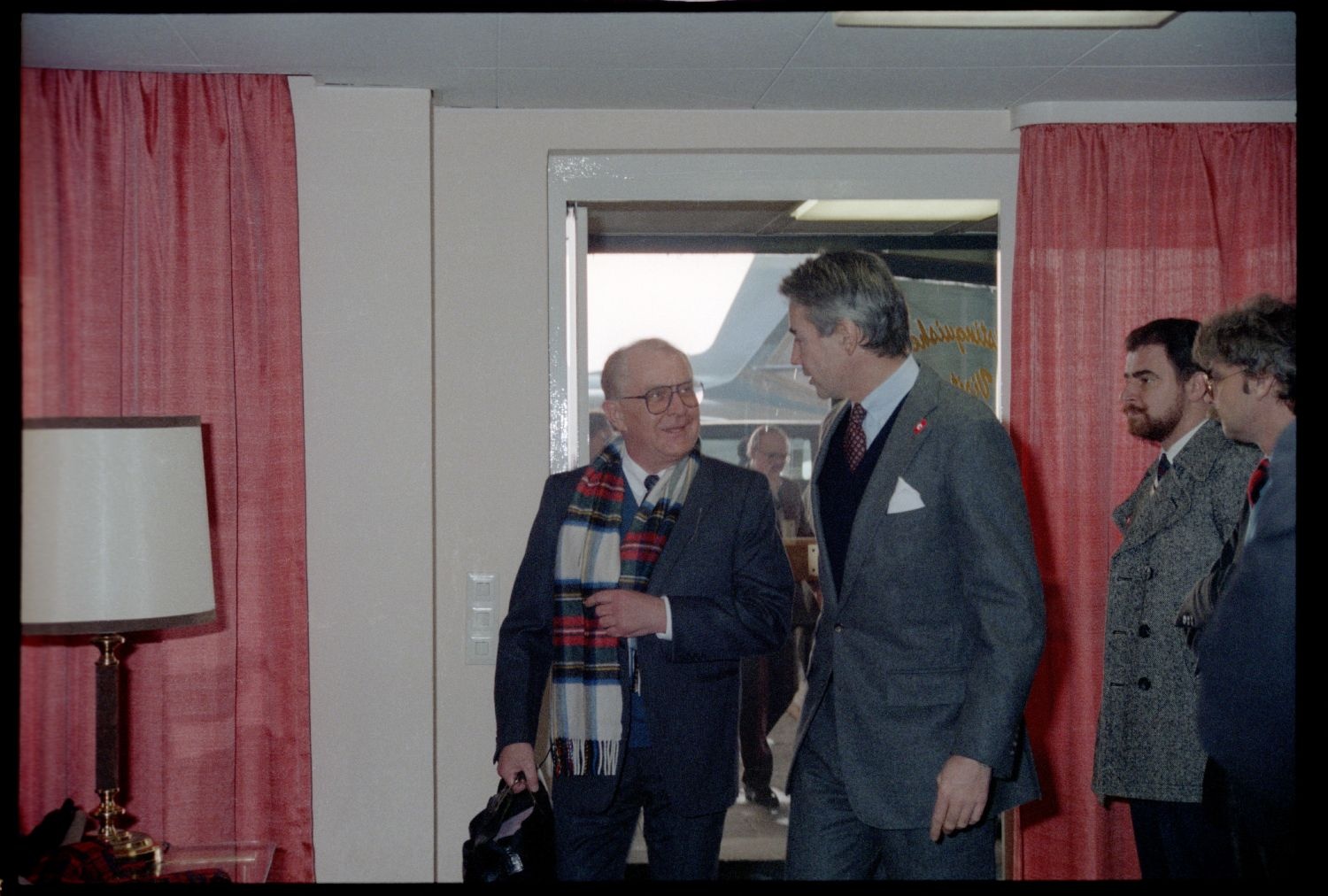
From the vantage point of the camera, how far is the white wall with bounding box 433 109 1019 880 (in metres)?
2.96

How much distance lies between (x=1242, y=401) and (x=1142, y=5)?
2.61ft

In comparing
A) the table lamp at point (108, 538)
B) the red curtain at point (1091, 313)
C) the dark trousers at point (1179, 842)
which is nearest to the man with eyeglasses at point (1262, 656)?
the dark trousers at point (1179, 842)

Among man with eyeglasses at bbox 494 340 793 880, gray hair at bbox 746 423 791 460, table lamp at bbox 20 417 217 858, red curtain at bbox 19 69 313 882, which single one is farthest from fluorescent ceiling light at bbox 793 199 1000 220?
table lamp at bbox 20 417 217 858

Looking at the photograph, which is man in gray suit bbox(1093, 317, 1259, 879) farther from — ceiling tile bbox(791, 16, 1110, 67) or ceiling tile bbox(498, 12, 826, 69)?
ceiling tile bbox(498, 12, 826, 69)

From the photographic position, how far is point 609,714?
2.60m

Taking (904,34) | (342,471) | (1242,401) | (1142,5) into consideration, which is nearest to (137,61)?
(342,471)

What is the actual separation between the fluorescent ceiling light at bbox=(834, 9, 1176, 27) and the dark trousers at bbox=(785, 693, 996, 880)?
1.41 m

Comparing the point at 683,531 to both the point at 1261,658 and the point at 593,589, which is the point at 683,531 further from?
the point at 1261,658

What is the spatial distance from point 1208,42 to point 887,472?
1.40 metres

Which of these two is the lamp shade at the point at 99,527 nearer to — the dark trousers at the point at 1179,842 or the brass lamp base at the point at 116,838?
the brass lamp base at the point at 116,838

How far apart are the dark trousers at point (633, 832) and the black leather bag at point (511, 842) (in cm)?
10

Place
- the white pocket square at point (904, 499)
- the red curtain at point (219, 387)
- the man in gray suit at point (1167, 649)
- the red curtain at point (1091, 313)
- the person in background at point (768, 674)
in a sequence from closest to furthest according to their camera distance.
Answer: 1. the white pocket square at point (904, 499)
2. the man in gray suit at point (1167, 649)
3. the red curtain at point (219, 387)
4. the person in background at point (768, 674)
5. the red curtain at point (1091, 313)

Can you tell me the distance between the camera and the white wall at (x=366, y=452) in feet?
9.22

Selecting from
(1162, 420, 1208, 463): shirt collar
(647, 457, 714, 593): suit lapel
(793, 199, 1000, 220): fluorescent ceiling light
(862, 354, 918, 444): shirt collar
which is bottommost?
(647, 457, 714, 593): suit lapel
